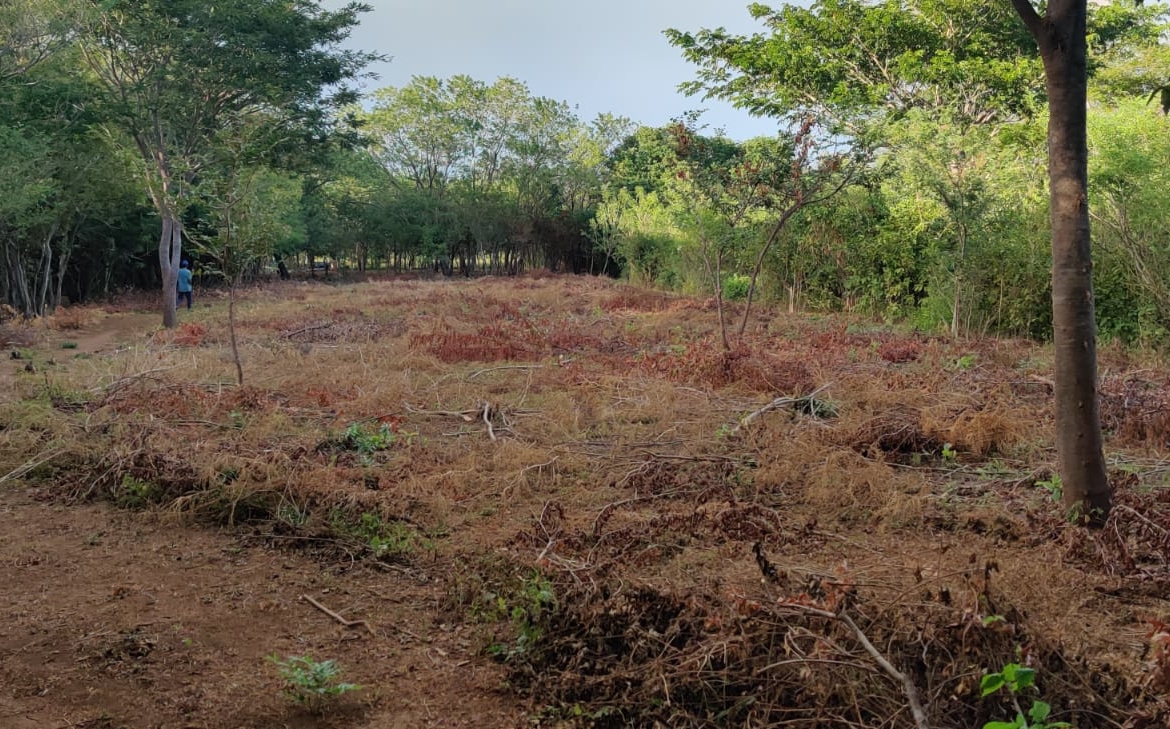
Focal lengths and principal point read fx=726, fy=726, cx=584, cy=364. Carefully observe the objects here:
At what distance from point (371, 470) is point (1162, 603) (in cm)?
466

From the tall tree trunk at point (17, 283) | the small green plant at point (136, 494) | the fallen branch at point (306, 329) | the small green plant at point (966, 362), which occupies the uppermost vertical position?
the tall tree trunk at point (17, 283)


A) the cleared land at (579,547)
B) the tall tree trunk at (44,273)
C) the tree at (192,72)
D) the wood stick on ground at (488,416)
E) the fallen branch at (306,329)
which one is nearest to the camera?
the cleared land at (579,547)

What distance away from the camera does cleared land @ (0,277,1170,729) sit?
2.58 meters

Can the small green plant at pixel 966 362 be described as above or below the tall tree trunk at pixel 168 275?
below

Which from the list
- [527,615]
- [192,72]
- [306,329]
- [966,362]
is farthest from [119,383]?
[192,72]

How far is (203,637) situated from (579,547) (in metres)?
1.80

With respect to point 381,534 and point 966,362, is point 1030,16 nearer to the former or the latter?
point 381,534

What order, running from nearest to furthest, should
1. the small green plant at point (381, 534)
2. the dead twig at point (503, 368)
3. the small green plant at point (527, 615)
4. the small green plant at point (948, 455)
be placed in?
the small green plant at point (527, 615) → the small green plant at point (381, 534) → the small green plant at point (948, 455) → the dead twig at point (503, 368)

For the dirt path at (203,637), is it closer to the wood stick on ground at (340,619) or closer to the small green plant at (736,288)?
the wood stick on ground at (340,619)

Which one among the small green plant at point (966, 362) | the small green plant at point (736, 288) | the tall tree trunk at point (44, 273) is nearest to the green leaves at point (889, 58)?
the small green plant at point (736, 288)

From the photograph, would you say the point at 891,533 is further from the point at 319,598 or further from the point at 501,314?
the point at 501,314

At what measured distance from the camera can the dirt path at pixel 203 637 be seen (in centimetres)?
270

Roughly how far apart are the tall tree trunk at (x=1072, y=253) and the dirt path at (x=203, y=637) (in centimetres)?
Answer: 304

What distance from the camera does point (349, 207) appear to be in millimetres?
36844
